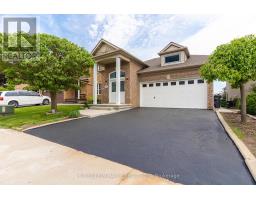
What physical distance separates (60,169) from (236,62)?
7.11 m

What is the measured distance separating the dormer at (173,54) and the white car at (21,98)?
42.8ft

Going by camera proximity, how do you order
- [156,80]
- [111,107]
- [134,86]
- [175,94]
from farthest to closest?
[134,86] < [156,80] < [175,94] < [111,107]

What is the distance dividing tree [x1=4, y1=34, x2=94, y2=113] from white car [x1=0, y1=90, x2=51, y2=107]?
5.20 metres

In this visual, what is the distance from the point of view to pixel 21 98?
15.8 meters

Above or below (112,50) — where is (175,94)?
below

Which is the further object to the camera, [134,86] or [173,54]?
[134,86]

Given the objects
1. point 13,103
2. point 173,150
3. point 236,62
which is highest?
point 236,62

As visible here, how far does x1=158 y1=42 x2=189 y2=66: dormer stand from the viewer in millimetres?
14552

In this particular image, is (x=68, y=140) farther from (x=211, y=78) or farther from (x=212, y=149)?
(x=211, y=78)

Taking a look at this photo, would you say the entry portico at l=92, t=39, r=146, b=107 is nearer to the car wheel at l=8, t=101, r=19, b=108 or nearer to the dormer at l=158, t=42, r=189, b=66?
the dormer at l=158, t=42, r=189, b=66

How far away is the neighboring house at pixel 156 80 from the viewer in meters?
13.0

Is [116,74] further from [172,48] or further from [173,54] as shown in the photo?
[172,48]

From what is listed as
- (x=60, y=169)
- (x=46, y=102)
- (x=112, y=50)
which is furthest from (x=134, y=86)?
(x=60, y=169)
